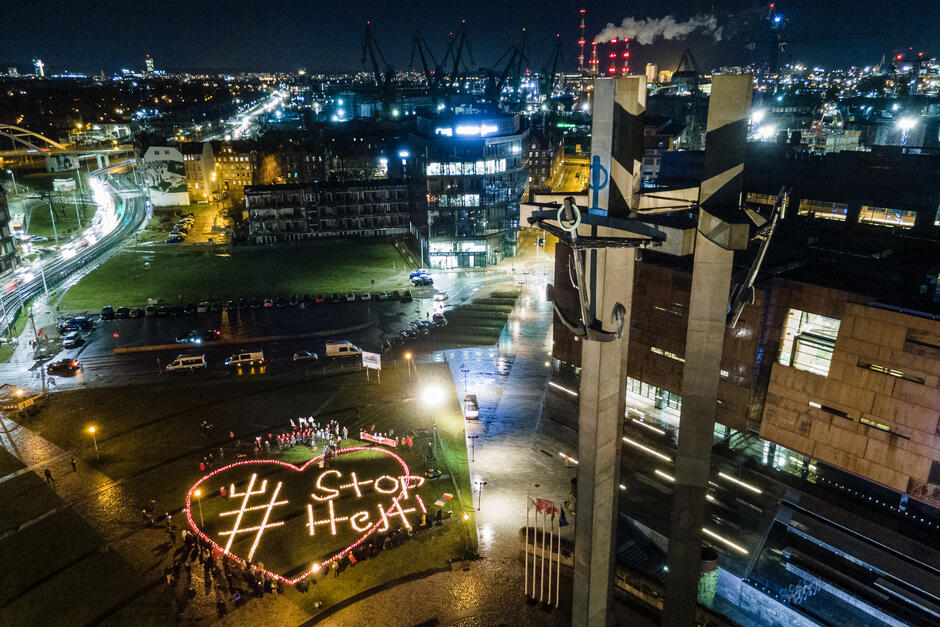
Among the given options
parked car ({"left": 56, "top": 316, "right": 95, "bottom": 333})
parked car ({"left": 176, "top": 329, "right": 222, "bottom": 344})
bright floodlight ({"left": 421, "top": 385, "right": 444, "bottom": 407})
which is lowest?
bright floodlight ({"left": 421, "top": 385, "right": 444, "bottom": 407})

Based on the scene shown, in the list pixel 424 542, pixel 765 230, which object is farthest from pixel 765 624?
pixel 765 230

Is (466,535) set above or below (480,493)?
below

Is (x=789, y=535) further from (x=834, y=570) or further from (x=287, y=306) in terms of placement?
(x=287, y=306)

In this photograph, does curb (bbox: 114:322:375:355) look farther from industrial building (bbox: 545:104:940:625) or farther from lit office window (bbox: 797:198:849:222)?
lit office window (bbox: 797:198:849:222)

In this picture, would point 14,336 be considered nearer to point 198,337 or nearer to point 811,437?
point 198,337

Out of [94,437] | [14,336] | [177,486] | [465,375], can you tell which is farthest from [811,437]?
[14,336]

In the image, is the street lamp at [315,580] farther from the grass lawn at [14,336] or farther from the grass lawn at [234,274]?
the grass lawn at [234,274]

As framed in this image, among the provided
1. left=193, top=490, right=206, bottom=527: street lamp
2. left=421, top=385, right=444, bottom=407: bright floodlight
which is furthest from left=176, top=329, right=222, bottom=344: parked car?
left=193, top=490, right=206, bottom=527: street lamp
